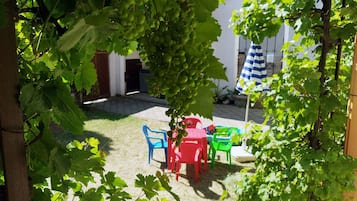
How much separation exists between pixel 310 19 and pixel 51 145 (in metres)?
1.36

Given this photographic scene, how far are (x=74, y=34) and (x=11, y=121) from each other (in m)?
0.22

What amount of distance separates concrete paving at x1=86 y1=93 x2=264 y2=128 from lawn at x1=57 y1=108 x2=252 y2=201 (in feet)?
2.15

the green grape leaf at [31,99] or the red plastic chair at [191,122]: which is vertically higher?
the green grape leaf at [31,99]

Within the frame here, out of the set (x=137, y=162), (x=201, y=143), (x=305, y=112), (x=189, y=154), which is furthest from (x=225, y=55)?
(x=305, y=112)

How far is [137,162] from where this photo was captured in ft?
15.6

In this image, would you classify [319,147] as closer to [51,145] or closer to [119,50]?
[119,50]

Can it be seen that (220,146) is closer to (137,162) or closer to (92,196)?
(137,162)

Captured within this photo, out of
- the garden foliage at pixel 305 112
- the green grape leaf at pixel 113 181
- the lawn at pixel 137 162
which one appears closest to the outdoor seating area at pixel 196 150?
the lawn at pixel 137 162

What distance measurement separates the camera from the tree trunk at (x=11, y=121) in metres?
0.47

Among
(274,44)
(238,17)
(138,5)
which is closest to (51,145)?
(138,5)

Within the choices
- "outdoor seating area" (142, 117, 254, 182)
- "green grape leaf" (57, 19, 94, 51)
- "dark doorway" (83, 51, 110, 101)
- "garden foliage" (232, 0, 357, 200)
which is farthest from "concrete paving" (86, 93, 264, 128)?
"green grape leaf" (57, 19, 94, 51)

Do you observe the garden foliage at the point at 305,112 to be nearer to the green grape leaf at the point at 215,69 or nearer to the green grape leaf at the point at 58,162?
the green grape leaf at the point at 215,69

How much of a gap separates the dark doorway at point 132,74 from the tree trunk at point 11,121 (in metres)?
9.37

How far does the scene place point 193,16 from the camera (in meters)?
0.46
